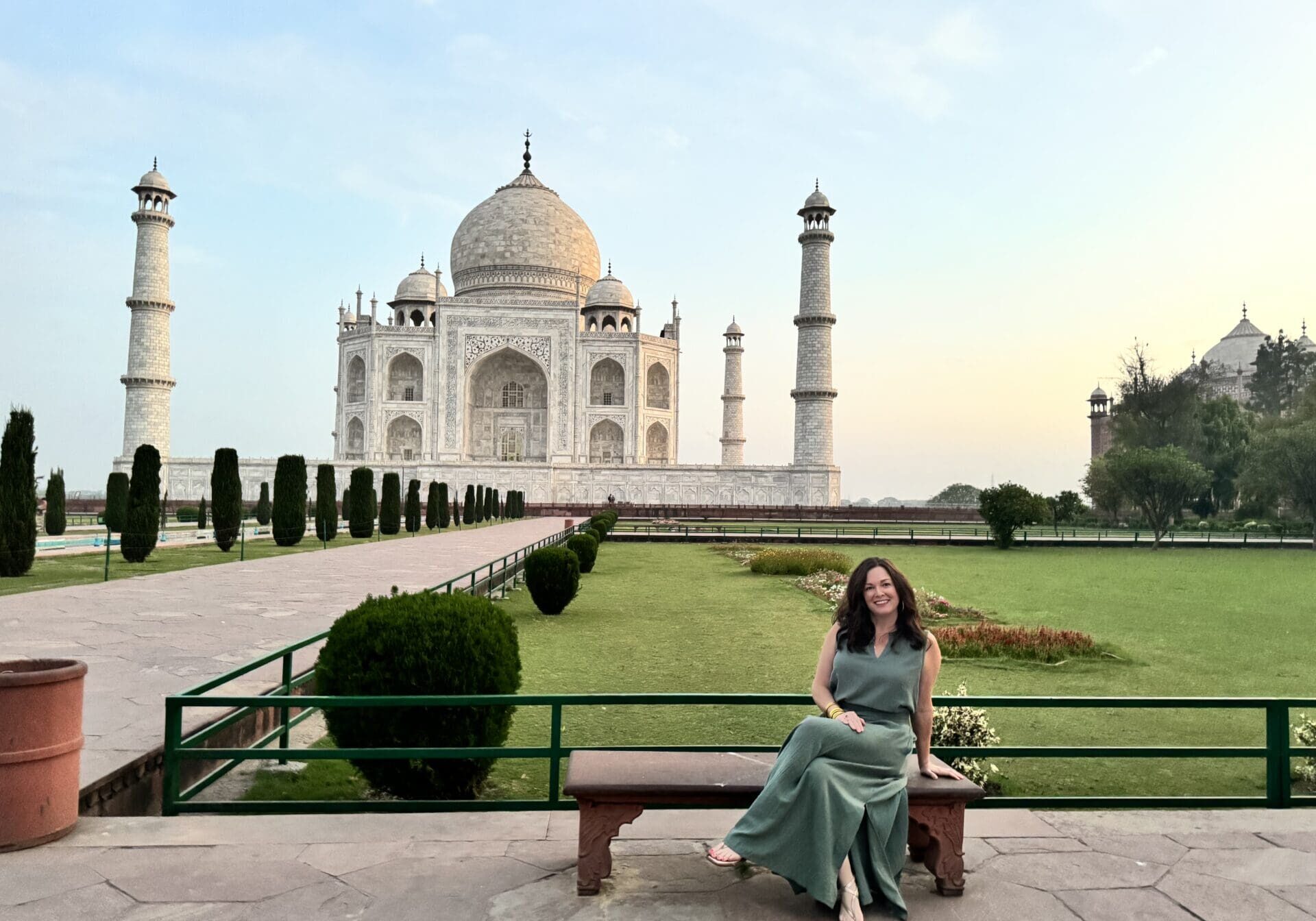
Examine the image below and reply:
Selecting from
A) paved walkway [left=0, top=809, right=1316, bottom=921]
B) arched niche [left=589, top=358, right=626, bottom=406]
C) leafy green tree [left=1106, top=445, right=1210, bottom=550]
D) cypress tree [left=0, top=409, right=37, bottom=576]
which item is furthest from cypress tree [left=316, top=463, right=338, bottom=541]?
arched niche [left=589, top=358, right=626, bottom=406]

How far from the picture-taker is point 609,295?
4522 centimetres

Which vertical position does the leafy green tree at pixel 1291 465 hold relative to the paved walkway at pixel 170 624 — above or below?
above

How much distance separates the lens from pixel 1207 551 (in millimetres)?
22219

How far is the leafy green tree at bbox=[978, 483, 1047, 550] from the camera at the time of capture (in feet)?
72.2

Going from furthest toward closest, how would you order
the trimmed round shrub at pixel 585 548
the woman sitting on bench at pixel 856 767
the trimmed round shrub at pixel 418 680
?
1. the trimmed round shrub at pixel 585 548
2. the trimmed round shrub at pixel 418 680
3. the woman sitting on bench at pixel 856 767

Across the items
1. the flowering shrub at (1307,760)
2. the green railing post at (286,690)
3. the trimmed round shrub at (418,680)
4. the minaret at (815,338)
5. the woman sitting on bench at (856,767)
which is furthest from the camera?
the minaret at (815,338)

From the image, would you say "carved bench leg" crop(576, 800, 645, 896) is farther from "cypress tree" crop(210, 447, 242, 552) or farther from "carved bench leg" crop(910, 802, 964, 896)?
"cypress tree" crop(210, 447, 242, 552)

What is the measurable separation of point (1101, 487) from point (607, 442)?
20.8m

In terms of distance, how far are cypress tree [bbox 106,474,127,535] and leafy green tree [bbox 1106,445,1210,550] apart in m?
25.3

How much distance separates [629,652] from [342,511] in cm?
3026

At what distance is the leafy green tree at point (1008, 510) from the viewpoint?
22.0 m

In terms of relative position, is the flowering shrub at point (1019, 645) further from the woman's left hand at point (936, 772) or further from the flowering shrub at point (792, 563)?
the flowering shrub at point (792, 563)

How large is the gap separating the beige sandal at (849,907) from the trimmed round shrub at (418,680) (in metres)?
1.78

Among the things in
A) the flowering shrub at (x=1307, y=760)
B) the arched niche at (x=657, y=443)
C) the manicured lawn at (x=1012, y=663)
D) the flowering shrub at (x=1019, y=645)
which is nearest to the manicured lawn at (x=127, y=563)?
the manicured lawn at (x=1012, y=663)
